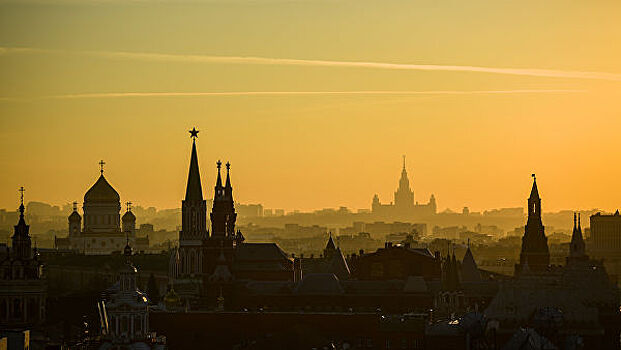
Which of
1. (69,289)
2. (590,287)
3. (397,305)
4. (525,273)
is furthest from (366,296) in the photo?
(69,289)

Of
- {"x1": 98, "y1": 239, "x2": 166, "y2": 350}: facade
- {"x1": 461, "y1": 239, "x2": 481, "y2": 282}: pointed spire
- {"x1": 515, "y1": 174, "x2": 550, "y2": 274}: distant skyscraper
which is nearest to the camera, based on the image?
{"x1": 98, "y1": 239, "x2": 166, "y2": 350}: facade

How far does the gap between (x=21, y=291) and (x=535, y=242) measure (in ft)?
151

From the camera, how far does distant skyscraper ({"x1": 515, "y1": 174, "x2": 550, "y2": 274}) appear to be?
148375mm

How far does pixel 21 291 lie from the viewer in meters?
123

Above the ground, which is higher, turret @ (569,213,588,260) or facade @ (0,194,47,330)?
turret @ (569,213,588,260)

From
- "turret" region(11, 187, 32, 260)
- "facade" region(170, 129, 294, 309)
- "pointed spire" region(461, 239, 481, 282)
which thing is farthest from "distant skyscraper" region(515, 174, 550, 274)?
"turret" region(11, 187, 32, 260)

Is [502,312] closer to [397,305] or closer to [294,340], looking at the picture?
[294,340]

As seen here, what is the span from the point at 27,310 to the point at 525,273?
36522 mm

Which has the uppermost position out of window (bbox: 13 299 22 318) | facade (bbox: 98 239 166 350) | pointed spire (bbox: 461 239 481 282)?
pointed spire (bbox: 461 239 481 282)

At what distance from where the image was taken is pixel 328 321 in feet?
414

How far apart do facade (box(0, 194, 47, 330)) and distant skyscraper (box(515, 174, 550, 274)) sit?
136 ft

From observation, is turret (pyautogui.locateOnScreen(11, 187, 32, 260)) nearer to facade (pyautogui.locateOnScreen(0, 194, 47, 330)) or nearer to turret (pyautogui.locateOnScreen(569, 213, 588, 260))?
facade (pyautogui.locateOnScreen(0, 194, 47, 330))

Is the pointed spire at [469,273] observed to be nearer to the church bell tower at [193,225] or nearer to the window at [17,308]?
the church bell tower at [193,225]

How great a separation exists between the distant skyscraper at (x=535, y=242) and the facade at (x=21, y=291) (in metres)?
41.5
